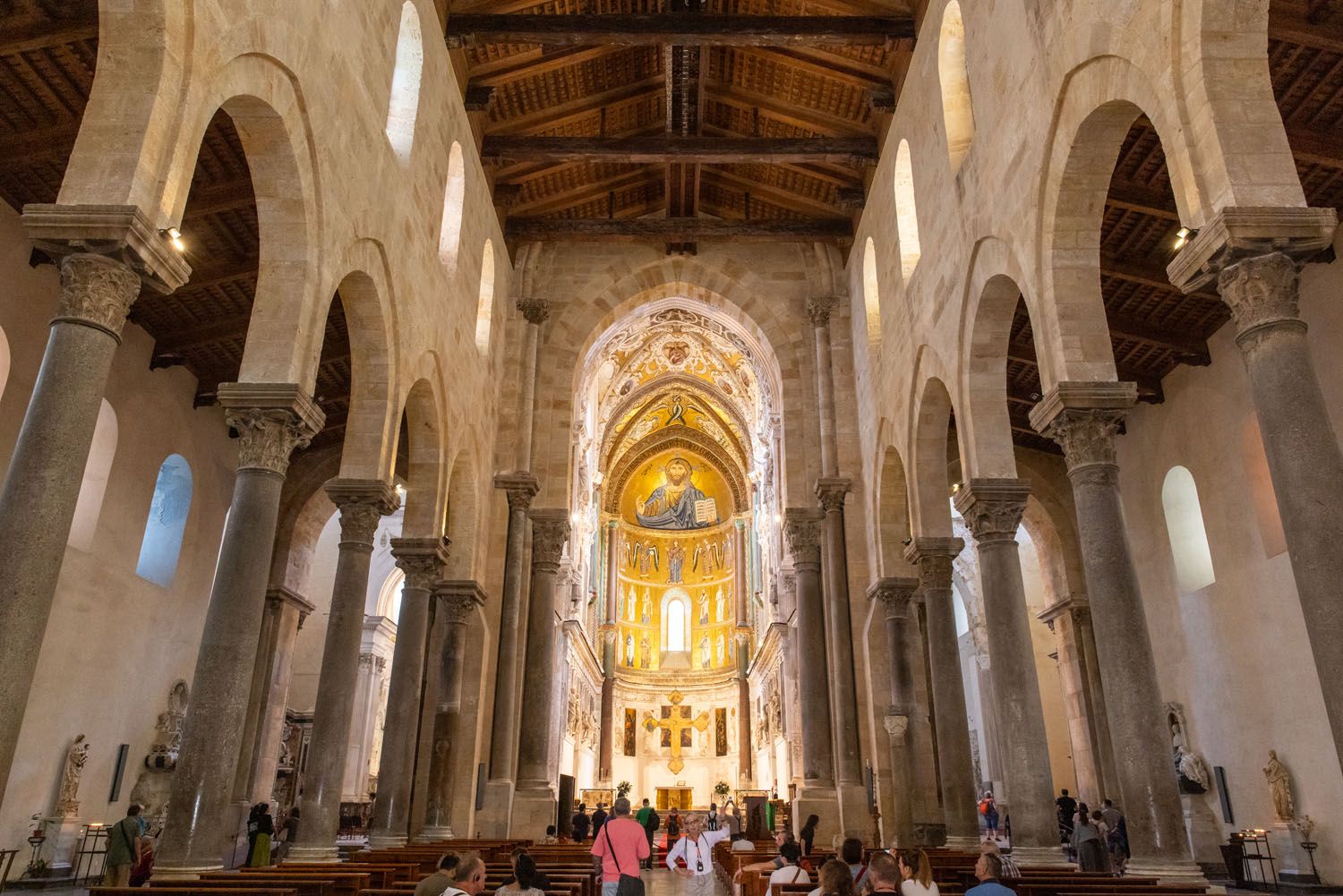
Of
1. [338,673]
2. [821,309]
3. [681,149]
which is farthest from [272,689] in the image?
[821,309]

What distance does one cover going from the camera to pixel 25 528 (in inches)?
233

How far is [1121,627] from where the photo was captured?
27.9 ft

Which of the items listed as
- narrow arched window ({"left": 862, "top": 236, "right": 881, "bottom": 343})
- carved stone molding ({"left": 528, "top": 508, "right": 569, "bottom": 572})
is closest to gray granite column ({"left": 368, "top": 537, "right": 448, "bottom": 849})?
carved stone molding ({"left": 528, "top": 508, "right": 569, "bottom": 572})

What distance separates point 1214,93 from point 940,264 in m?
6.08

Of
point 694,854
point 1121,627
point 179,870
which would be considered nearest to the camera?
point 179,870

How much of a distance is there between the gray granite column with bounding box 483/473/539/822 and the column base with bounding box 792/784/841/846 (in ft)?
16.8

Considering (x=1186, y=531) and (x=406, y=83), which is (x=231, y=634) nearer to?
(x=406, y=83)

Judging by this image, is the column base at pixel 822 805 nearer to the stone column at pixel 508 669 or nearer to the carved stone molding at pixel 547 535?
the stone column at pixel 508 669

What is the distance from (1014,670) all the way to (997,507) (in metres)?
1.87

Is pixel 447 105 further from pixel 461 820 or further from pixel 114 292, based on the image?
pixel 461 820

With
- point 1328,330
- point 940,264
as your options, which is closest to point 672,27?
point 940,264

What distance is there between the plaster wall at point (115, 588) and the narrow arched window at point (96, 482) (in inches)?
4.7

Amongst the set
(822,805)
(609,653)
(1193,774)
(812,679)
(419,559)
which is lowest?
(822,805)

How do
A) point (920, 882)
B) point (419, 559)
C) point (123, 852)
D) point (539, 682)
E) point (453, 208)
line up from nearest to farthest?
point (920, 882), point (123, 852), point (419, 559), point (453, 208), point (539, 682)
